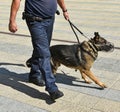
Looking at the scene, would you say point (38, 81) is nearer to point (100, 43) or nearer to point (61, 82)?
point (61, 82)

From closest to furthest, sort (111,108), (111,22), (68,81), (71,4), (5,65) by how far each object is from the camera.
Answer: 1. (111,108)
2. (68,81)
3. (5,65)
4. (111,22)
5. (71,4)

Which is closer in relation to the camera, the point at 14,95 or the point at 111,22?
the point at 14,95

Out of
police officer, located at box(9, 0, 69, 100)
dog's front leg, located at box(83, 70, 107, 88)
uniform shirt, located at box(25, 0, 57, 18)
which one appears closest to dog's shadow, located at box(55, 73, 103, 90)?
dog's front leg, located at box(83, 70, 107, 88)

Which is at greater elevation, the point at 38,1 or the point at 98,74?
the point at 38,1

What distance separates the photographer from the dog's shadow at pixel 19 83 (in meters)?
5.54

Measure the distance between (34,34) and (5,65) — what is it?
2319 mm

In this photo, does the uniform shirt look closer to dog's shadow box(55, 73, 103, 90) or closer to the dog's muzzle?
the dog's muzzle

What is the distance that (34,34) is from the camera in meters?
5.16

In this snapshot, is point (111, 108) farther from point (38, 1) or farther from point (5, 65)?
point (5, 65)

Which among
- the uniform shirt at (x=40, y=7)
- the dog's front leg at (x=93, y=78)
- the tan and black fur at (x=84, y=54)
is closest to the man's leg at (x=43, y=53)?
the uniform shirt at (x=40, y=7)

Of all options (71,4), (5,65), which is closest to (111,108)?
(5,65)

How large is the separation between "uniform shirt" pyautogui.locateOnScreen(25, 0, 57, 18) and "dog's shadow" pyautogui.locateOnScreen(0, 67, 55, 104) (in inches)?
52.3

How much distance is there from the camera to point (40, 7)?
5090 millimetres

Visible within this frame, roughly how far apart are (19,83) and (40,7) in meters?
1.72
